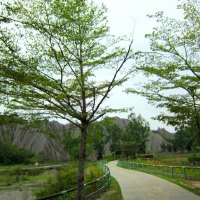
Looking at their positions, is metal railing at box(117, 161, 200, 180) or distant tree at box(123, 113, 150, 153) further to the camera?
distant tree at box(123, 113, 150, 153)

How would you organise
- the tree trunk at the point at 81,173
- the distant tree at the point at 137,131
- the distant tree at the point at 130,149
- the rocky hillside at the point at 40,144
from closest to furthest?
the tree trunk at the point at 81,173 < the distant tree at the point at 130,149 < the distant tree at the point at 137,131 < the rocky hillside at the point at 40,144

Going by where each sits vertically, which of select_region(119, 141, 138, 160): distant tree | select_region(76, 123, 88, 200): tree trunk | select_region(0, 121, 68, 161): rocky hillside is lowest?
select_region(76, 123, 88, 200): tree trunk

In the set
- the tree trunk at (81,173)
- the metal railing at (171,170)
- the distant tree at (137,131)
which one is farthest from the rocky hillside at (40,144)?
the tree trunk at (81,173)

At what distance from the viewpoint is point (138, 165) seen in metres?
29.8

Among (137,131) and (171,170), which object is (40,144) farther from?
(171,170)

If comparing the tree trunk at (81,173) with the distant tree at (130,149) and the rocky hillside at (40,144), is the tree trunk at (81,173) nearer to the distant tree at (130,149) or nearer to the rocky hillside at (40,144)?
the distant tree at (130,149)

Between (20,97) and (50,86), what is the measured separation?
3.18 ft

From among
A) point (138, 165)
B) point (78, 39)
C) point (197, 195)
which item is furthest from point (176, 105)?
point (138, 165)

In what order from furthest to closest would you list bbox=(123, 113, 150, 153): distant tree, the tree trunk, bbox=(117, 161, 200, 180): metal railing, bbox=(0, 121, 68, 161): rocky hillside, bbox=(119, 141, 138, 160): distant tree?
bbox=(0, 121, 68, 161): rocky hillside
bbox=(123, 113, 150, 153): distant tree
bbox=(119, 141, 138, 160): distant tree
bbox=(117, 161, 200, 180): metal railing
the tree trunk

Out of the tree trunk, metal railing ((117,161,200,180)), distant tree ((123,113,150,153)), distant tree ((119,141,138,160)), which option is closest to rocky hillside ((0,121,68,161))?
distant tree ((123,113,150,153))

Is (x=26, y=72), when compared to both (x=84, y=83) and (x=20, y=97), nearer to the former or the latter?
(x=20, y=97)

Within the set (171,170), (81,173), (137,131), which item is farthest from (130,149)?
(81,173)

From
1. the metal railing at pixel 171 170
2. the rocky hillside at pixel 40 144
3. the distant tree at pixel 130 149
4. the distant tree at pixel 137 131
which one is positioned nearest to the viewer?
the metal railing at pixel 171 170

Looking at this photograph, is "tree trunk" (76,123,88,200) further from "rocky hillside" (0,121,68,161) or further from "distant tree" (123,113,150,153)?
"rocky hillside" (0,121,68,161)
